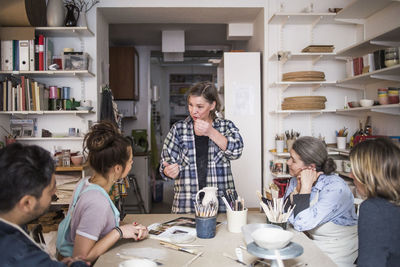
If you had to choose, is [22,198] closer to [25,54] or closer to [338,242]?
[338,242]

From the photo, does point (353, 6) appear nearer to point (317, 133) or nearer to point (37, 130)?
point (317, 133)

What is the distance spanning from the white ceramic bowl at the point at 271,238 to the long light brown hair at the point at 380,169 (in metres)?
0.38

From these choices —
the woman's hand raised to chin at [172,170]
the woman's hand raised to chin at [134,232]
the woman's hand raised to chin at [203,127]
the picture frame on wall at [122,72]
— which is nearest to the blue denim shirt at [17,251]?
the woman's hand raised to chin at [134,232]

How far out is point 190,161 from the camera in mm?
2227

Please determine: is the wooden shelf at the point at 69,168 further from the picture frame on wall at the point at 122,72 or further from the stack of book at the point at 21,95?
the picture frame on wall at the point at 122,72

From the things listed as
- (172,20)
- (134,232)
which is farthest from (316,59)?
(134,232)

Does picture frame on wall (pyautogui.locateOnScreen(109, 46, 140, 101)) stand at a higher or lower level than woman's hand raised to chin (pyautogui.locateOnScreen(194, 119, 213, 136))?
higher

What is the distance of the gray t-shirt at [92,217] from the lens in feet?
4.60

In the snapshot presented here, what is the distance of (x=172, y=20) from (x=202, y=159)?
2819mm

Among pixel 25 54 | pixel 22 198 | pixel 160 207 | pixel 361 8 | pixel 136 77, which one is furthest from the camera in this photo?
pixel 136 77

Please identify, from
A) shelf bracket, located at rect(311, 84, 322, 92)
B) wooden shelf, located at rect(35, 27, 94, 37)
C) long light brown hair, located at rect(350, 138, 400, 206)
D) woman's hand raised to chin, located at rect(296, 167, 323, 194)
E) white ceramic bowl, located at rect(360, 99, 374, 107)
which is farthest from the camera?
shelf bracket, located at rect(311, 84, 322, 92)

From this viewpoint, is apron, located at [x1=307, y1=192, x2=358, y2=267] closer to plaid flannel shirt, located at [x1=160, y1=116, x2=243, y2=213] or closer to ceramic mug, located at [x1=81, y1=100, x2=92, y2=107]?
plaid flannel shirt, located at [x1=160, y1=116, x2=243, y2=213]

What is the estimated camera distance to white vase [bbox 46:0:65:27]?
3.64m

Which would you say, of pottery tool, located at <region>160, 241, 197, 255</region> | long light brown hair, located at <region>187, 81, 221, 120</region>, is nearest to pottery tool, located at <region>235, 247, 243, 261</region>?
pottery tool, located at <region>160, 241, 197, 255</region>
